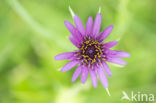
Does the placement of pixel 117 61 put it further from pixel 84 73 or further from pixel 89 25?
pixel 89 25

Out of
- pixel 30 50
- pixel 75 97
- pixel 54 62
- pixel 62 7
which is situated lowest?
pixel 75 97

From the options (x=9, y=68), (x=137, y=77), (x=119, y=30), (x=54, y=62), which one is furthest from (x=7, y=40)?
(x=137, y=77)

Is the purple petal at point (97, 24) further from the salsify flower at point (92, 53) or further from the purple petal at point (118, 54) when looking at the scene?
the purple petal at point (118, 54)

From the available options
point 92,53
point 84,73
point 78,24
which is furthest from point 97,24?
point 84,73

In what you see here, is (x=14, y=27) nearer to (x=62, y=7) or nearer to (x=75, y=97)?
(x=62, y=7)

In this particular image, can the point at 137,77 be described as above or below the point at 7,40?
below

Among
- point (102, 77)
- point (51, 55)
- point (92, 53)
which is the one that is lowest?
point (102, 77)

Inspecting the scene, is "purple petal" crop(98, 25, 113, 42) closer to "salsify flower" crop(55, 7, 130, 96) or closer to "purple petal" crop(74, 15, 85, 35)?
"salsify flower" crop(55, 7, 130, 96)

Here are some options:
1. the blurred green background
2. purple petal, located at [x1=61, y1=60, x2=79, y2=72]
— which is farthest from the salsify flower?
the blurred green background
